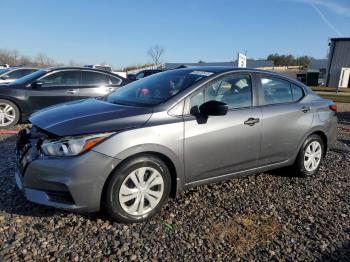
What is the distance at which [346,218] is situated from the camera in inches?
152

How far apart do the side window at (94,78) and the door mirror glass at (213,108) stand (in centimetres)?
579

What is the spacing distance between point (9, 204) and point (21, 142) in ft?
2.26

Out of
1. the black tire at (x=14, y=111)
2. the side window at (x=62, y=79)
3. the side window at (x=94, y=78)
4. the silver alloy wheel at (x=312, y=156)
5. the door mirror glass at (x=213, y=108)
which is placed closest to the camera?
the door mirror glass at (x=213, y=108)

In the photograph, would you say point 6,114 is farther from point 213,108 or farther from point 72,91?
point 213,108

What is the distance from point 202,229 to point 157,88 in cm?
171

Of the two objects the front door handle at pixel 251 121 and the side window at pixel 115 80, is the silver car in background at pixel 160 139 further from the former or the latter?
the side window at pixel 115 80

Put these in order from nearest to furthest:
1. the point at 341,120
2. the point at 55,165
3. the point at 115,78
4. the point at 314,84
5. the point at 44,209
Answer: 1. the point at 55,165
2. the point at 44,209
3. the point at 115,78
4. the point at 341,120
5. the point at 314,84

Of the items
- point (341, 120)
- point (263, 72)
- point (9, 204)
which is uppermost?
point (263, 72)

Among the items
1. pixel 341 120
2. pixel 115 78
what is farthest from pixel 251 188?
pixel 341 120

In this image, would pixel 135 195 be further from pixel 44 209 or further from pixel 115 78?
pixel 115 78

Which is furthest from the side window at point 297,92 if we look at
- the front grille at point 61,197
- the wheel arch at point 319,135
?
the front grille at point 61,197

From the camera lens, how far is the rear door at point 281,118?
4375 millimetres

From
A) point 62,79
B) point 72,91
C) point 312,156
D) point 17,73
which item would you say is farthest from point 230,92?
point 17,73

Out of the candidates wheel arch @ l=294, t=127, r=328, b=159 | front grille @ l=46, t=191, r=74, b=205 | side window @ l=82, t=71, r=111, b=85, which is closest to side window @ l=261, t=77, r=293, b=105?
wheel arch @ l=294, t=127, r=328, b=159
